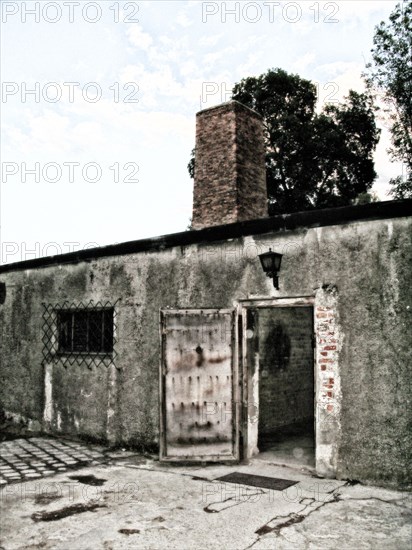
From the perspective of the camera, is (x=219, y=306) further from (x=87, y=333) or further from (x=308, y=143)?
(x=308, y=143)

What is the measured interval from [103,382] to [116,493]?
289 centimetres

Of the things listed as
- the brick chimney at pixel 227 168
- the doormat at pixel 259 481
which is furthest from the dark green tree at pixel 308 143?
the doormat at pixel 259 481

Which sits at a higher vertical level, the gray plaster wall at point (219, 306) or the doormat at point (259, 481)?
the gray plaster wall at point (219, 306)

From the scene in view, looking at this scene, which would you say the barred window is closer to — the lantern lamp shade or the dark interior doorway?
the dark interior doorway

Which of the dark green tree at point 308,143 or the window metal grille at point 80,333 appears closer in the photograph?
the window metal grille at point 80,333

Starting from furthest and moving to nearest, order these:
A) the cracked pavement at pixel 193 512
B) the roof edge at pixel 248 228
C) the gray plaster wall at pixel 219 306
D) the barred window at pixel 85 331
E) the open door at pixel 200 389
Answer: the barred window at pixel 85 331 < the open door at pixel 200 389 < the roof edge at pixel 248 228 < the gray plaster wall at pixel 219 306 < the cracked pavement at pixel 193 512

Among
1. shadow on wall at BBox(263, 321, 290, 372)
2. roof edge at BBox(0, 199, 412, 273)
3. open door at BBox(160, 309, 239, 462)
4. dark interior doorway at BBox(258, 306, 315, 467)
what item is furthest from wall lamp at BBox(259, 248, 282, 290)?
shadow on wall at BBox(263, 321, 290, 372)

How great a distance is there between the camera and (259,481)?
578 centimetres

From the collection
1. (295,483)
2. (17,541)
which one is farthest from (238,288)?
(17,541)

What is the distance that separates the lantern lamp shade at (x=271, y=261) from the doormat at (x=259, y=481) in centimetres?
255

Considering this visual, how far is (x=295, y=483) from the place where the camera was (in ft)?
18.6

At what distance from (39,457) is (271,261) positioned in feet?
14.7

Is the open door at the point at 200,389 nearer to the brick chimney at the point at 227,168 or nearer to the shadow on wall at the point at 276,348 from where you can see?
the shadow on wall at the point at 276,348

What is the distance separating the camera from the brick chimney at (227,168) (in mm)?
9859
